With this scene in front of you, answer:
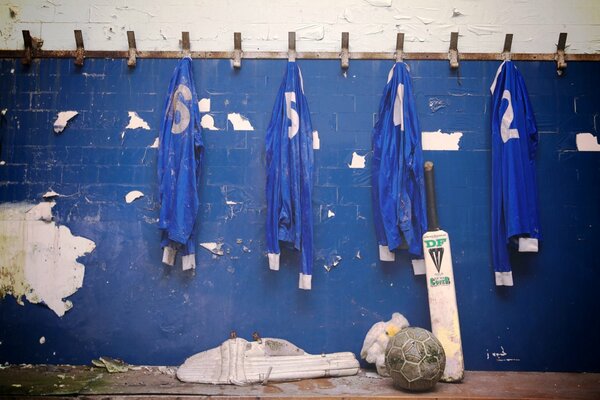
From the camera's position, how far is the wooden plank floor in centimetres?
295

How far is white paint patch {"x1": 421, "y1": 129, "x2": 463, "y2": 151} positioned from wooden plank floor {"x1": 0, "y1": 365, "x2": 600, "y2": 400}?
1.60m

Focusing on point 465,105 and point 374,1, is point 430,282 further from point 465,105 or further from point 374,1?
point 374,1

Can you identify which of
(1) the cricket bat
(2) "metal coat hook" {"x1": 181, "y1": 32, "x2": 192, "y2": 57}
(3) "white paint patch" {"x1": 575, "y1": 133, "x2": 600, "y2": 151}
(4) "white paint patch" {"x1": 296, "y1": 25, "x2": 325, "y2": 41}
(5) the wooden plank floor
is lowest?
(5) the wooden plank floor

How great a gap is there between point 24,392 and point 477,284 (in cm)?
299

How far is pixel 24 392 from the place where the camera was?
2980mm

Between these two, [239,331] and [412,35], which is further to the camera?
[412,35]

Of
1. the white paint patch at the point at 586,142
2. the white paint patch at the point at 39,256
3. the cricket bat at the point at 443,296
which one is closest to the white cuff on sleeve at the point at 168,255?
the white paint patch at the point at 39,256

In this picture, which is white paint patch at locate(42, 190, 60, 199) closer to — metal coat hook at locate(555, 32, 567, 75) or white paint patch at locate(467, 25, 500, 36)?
white paint patch at locate(467, 25, 500, 36)

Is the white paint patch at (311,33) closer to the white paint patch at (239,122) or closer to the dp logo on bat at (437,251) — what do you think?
the white paint patch at (239,122)

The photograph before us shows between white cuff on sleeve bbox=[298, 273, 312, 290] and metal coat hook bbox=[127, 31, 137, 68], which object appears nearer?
white cuff on sleeve bbox=[298, 273, 312, 290]

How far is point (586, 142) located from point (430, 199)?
128cm

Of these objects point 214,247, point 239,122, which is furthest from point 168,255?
point 239,122

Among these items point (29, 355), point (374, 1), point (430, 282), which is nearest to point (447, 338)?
point (430, 282)

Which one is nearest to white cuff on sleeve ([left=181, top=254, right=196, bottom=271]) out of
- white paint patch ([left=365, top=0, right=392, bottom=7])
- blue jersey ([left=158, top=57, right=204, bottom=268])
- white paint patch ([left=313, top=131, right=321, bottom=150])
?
blue jersey ([left=158, top=57, right=204, bottom=268])
